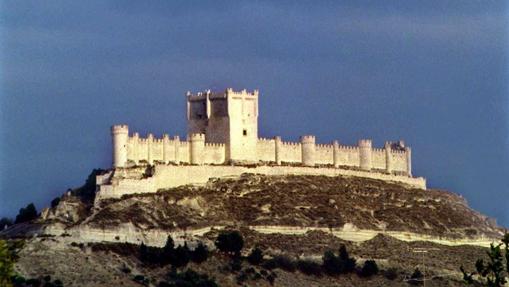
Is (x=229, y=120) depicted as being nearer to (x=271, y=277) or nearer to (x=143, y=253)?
(x=271, y=277)

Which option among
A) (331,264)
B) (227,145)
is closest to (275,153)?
(227,145)

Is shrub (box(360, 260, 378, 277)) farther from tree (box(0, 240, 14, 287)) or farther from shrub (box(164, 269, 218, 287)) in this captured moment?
tree (box(0, 240, 14, 287))

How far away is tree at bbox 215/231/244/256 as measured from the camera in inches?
4493

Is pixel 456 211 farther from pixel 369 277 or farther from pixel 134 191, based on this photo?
pixel 134 191

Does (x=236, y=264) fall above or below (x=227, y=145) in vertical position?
below

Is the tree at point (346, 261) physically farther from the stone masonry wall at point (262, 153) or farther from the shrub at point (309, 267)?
the stone masonry wall at point (262, 153)

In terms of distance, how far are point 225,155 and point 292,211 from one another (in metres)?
7.39

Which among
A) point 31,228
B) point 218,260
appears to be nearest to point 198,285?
point 218,260

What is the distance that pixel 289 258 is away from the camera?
383 feet

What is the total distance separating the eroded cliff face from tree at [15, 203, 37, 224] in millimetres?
4576

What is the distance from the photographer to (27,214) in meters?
121

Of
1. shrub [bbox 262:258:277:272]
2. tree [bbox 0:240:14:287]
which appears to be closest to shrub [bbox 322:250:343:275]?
shrub [bbox 262:258:277:272]

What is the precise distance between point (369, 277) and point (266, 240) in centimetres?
680

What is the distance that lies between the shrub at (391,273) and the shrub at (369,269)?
0.83 meters
